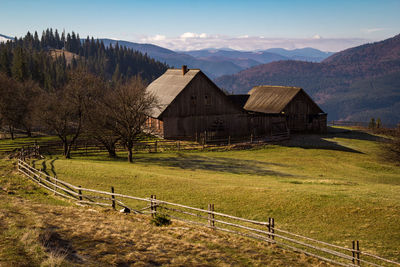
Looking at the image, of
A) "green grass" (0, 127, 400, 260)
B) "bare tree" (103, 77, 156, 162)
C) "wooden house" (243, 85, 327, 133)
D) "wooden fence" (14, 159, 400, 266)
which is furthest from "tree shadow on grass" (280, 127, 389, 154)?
"wooden fence" (14, 159, 400, 266)

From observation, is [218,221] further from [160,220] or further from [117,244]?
[117,244]

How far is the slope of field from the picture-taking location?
38.5ft

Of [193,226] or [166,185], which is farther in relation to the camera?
[166,185]

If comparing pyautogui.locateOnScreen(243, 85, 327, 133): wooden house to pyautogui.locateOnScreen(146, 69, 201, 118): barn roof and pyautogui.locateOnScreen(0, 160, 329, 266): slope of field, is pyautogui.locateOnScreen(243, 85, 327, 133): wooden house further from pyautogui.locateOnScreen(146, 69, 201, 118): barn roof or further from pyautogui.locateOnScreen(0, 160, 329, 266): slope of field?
pyautogui.locateOnScreen(0, 160, 329, 266): slope of field

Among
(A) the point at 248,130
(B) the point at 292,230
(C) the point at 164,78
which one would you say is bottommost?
(B) the point at 292,230

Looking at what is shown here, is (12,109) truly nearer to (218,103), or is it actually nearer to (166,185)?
(218,103)

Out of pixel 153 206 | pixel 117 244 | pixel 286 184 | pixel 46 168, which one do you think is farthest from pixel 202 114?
pixel 117 244

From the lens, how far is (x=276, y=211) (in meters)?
20.0

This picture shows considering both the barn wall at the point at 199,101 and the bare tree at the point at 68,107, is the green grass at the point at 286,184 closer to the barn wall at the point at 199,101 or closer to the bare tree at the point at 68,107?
the bare tree at the point at 68,107

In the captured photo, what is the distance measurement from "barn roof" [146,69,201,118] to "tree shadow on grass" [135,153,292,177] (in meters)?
10.3

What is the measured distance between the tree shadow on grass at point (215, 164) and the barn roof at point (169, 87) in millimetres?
10309

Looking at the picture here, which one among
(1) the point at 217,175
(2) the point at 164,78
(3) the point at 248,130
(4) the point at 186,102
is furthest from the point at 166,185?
(2) the point at 164,78

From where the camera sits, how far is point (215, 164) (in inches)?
1470

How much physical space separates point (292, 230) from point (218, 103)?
3758cm
